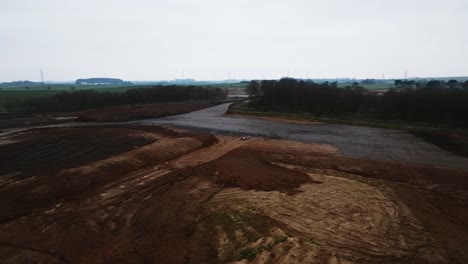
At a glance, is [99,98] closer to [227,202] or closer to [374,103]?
[374,103]

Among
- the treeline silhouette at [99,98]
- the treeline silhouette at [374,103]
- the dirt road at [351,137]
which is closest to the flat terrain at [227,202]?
the dirt road at [351,137]

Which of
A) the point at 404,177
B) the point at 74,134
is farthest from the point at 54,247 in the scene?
the point at 74,134

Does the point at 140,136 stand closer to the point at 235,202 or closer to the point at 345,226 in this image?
the point at 235,202

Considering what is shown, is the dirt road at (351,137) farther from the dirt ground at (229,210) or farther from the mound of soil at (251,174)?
the mound of soil at (251,174)

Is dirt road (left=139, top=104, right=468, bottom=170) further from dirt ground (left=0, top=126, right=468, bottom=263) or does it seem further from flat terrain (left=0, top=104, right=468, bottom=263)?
dirt ground (left=0, top=126, right=468, bottom=263)

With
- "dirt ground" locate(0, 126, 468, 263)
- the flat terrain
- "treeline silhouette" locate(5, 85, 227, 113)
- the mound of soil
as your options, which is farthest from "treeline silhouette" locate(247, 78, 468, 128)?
the mound of soil

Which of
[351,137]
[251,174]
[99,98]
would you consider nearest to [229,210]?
[251,174]
